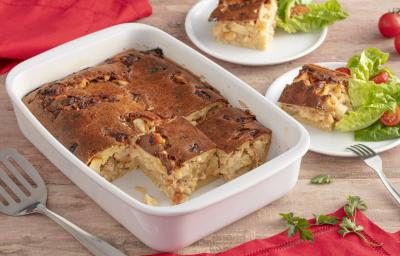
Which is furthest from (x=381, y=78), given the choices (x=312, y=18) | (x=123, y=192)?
(x=123, y=192)

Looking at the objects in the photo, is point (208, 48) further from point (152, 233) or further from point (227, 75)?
point (152, 233)

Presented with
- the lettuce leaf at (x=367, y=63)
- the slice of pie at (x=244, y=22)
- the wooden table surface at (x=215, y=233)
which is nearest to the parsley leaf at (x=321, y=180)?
the wooden table surface at (x=215, y=233)

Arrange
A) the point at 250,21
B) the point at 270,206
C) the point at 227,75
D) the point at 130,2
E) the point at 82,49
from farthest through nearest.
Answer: the point at 130,2 → the point at 250,21 → the point at 82,49 → the point at 227,75 → the point at 270,206

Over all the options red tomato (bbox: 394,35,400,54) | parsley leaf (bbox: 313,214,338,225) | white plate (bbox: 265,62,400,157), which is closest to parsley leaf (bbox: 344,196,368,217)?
parsley leaf (bbox: 313,214,338,225)

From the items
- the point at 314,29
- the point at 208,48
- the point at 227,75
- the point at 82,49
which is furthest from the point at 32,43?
the point at 314,29

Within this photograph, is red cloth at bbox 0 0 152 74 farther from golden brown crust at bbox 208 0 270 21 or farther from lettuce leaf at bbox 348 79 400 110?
lettuce leaf at bbox 348 79 400 110
